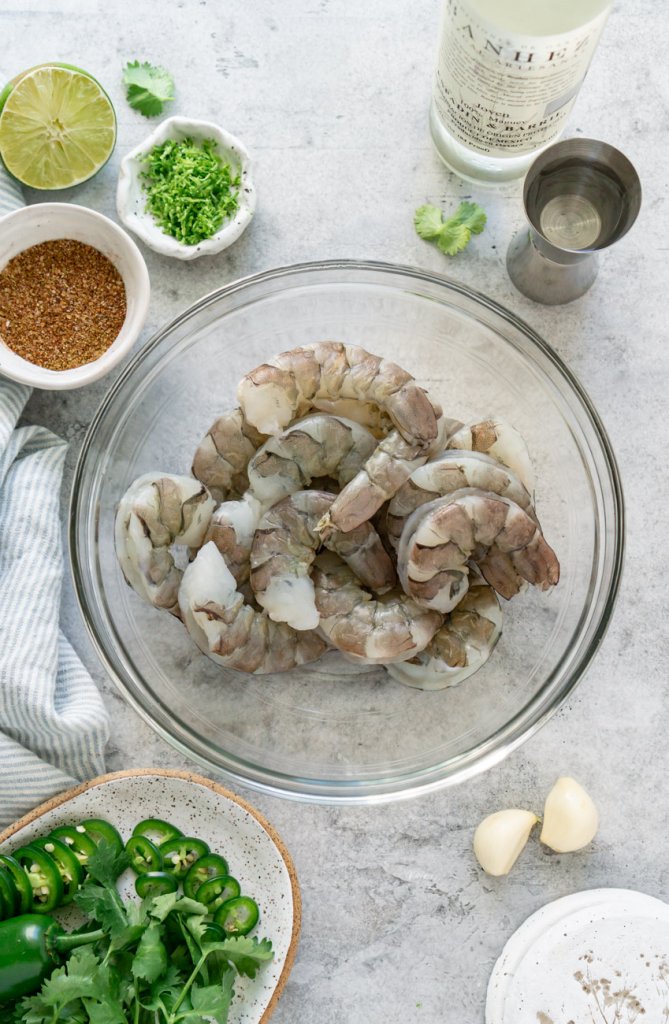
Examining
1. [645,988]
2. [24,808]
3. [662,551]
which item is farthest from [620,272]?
[24,808]

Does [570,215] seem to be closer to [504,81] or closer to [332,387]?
[504,81]

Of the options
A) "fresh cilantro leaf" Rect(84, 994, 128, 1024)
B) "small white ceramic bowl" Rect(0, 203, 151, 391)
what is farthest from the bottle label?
"fresh cilantro leaf" Rect(84, 994, 128, 1024)

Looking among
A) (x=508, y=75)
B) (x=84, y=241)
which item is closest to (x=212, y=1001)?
(x=84, y=241)

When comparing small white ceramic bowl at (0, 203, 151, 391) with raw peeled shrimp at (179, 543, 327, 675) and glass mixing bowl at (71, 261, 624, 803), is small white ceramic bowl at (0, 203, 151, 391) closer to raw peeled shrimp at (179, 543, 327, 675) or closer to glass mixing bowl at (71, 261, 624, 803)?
glass mixing bowl at (71, 261, 624, 803)

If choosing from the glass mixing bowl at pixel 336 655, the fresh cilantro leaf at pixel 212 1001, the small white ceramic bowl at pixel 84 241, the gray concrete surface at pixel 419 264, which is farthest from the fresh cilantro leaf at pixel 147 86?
the fresh cilantro leaf at pixel 212 1001

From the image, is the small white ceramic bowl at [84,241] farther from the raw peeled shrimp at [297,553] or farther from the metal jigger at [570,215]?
the metal jigger at [570,215]
